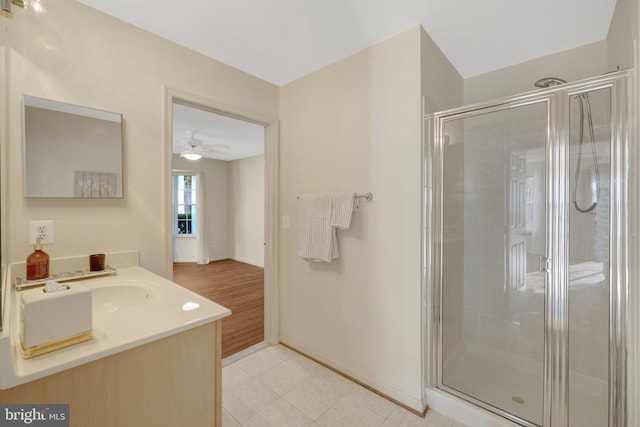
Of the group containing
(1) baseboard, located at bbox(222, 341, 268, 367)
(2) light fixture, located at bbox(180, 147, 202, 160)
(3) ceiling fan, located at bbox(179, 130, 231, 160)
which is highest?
(3) ceiling fan, located at bbox(179, 130, 231, 160)

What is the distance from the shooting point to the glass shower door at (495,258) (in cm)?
168

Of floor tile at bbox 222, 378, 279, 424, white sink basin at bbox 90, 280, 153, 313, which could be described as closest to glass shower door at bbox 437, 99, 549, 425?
floor tile at bbox 222, 378, 279, 424

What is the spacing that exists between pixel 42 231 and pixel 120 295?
51 cm

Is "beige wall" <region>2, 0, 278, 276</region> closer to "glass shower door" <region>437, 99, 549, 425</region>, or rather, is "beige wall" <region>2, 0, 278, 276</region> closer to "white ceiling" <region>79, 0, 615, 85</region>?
"white ceiling" <region>79, 0, 615, 85</region>

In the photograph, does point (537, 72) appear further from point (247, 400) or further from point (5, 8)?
point (247, 400)

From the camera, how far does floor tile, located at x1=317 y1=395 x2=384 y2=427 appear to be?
1621mm

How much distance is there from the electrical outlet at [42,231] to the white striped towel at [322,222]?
56.5 inches

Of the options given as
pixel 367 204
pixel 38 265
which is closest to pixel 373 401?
pixel 367 204

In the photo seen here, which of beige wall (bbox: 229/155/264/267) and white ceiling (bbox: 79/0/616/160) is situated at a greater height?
white ceiling (bbox: 79/0/616/160)

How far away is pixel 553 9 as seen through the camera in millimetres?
1570

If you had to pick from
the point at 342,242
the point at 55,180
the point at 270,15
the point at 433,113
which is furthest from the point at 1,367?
the point at 433,113

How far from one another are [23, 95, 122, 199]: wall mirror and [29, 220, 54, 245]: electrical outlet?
14cm

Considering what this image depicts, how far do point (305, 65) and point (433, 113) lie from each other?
41.1 inches

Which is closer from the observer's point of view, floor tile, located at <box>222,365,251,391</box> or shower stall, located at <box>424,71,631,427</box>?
shower stall, located at <box>424,71,631,427</box>
